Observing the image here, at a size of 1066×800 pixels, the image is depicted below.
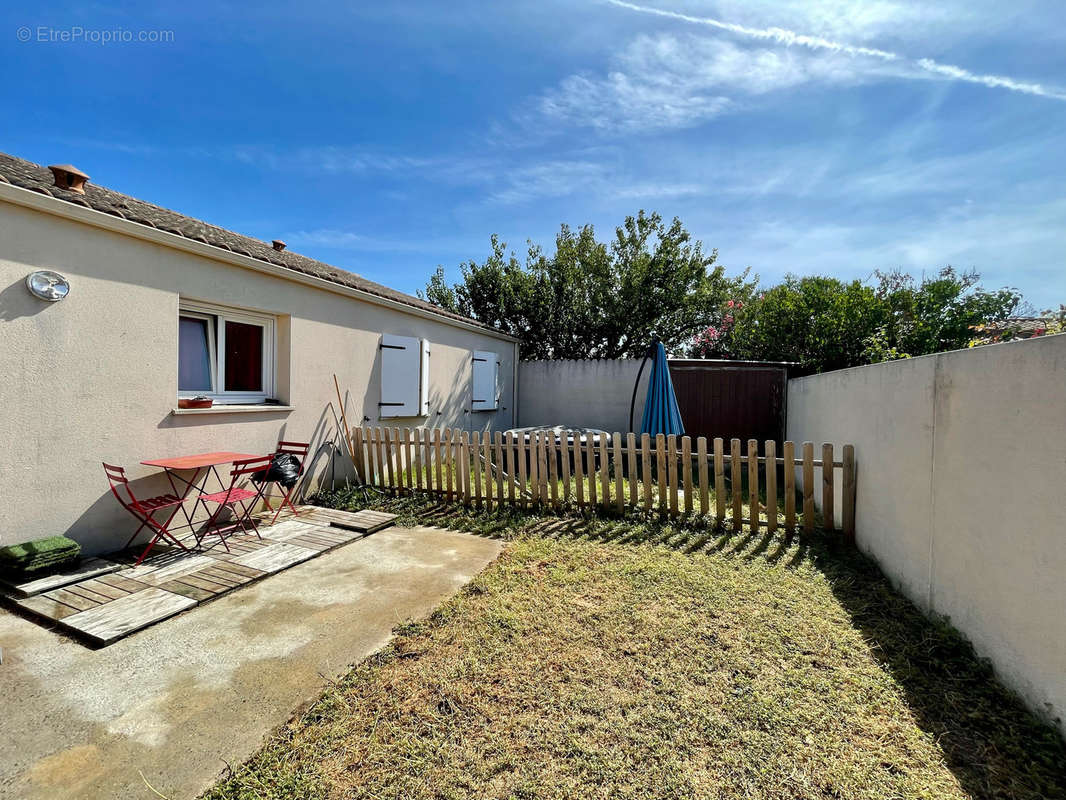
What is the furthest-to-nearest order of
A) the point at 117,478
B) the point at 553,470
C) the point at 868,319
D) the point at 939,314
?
the point at 868,319 → the point at 939,314 → the point at 553,470 → the point at 117,478

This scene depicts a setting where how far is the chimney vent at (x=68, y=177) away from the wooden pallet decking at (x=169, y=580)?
136 inches

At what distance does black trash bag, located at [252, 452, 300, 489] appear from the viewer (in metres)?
4.96

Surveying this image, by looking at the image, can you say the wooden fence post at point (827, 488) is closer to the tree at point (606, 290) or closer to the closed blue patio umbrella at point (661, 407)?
the closed blue patio umbrella at point (661, 407)

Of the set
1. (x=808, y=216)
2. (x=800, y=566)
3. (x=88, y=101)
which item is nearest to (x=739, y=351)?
(x=808, y=216)

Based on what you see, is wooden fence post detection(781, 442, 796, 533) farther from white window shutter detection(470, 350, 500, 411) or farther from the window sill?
white window shutter detection(470, 350, 500, 411)

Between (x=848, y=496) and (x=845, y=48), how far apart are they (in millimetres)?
5080

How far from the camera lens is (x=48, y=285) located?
3518 millimetres

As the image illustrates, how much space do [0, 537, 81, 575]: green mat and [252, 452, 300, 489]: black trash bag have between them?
1549 mm

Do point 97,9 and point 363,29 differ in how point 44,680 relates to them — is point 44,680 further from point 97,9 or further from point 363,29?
point 363,29

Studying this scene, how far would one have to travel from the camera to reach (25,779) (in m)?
1.65

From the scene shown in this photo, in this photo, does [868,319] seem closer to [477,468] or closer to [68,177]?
[477,468]

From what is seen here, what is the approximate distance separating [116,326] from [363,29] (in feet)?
17.0

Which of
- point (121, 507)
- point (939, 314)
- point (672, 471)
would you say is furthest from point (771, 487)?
point (121, 507)

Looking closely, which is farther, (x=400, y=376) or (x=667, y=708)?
(x=400, y=376)
